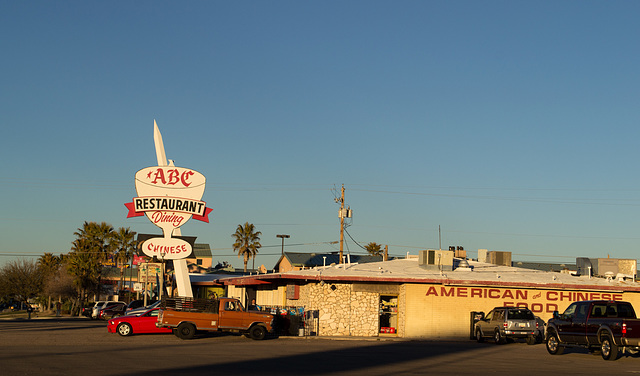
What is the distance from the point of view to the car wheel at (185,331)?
29703 millimetres

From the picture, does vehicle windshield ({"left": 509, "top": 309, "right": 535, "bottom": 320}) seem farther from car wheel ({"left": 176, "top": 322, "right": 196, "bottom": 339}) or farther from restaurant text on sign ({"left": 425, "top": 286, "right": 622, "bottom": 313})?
car wheel ({"left": 176, "top": 322, "right": 196, "bottom": 339})

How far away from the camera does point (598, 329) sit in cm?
2256

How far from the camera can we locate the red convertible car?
103 feet

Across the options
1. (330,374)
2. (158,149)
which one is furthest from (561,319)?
(158,149)

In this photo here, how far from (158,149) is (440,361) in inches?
910

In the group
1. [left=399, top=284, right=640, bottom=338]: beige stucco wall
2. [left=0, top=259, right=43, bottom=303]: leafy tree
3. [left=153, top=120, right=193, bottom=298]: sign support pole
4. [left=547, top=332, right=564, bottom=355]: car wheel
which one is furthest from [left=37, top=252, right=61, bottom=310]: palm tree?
[left=547, top=332, right=564, bottom=355]: car wheel

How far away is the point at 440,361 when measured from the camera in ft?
69.5

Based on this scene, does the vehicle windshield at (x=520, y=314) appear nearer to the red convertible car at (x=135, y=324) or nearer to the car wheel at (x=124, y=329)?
the red convertible car at (x=135, y=324)

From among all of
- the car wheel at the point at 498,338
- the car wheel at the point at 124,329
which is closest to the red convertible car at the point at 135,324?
the car wheel at the point at 124,329

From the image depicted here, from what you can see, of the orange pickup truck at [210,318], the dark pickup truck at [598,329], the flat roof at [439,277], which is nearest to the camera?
the dark pickup truck at [598,329]

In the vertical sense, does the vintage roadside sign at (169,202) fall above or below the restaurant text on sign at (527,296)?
above

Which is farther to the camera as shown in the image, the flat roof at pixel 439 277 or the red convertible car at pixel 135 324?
the flat roof at pixel 439 277

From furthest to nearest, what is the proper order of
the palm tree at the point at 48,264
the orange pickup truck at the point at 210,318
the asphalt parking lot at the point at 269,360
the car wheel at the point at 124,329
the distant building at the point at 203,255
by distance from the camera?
the distant building at the point at 203,255 → the palm tree at the point at 48,264 → the car wheel at the point at 124,329 → the orange pickup truck at the point at 210,318 → the asphalt parking lot at the point at 269,360

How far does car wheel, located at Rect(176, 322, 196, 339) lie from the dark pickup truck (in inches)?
618
